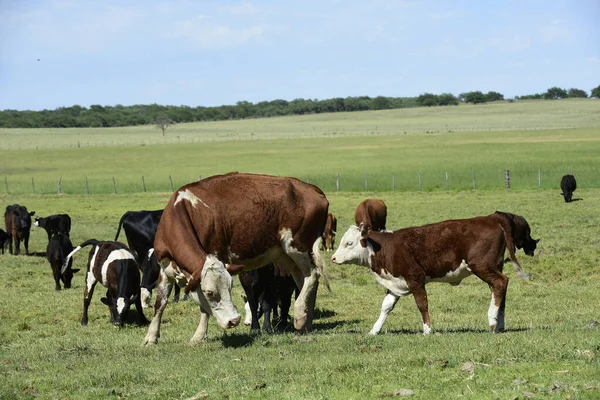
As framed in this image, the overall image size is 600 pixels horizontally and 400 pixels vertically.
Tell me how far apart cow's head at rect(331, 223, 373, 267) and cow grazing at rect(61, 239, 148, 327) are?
3.90 m

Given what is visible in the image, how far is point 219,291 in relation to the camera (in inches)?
416

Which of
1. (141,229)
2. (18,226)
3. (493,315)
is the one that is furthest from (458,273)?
(18,226)

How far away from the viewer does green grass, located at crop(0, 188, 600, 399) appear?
26.3ft

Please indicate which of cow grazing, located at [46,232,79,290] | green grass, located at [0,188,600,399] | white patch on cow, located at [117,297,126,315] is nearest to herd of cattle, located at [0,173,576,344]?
green grass, located at [0,188,600,399]

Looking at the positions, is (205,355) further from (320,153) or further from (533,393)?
(320,153)

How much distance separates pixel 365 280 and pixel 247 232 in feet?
28.5

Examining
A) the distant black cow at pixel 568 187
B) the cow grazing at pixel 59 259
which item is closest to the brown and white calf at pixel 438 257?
the cow grazing at pixel 59 259

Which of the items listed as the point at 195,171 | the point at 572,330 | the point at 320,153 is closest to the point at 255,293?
the point at 572,330

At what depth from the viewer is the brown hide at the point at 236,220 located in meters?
11.2

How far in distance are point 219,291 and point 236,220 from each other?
1.34 meters

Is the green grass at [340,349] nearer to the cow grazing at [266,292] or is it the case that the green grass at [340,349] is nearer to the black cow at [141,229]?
the cow grazing at [266,292]

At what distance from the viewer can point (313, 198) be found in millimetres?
12383

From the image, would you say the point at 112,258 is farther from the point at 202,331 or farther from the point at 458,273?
the point at 458,273

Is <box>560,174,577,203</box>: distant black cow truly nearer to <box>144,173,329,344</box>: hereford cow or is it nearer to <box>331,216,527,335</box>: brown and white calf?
<box>331,216,527,335</box>: brown and white calf
